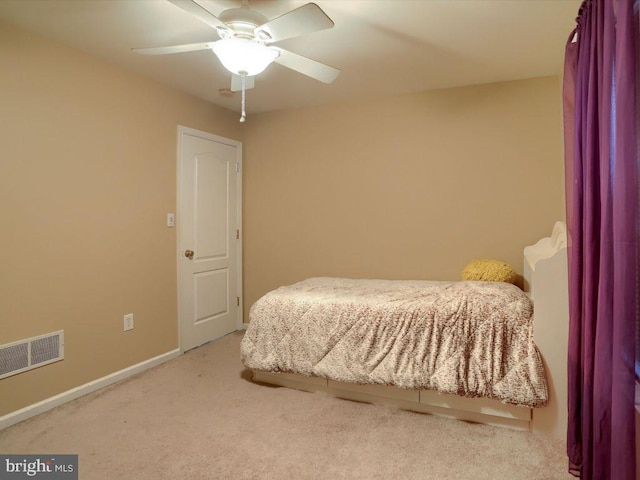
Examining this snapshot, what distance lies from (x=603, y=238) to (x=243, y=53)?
172cm

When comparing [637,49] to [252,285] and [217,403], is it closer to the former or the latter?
[217,403]

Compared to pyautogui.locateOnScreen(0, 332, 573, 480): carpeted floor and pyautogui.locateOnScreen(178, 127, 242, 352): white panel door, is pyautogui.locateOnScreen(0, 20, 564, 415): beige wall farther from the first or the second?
pyautogui.locateOnScreen(0, 332, 573, 480): carpeted floor

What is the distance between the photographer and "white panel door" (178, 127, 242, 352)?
342 cm

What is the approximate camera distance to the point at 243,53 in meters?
1.84

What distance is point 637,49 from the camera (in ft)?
3.61

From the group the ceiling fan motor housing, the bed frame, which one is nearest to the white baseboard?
the bed frame

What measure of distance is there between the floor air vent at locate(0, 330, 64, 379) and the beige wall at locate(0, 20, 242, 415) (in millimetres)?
42

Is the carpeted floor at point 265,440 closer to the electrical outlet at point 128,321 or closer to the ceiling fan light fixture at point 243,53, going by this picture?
the electrical outlet at point 128,321

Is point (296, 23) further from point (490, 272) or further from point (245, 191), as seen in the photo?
point (245, 191)

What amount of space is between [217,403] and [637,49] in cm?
269

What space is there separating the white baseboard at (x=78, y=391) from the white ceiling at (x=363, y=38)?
2.30m

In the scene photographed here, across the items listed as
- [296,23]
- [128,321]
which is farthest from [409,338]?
[128,321]

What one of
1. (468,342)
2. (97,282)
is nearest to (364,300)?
(468,342)

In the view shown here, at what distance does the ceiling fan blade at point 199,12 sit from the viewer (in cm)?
154
